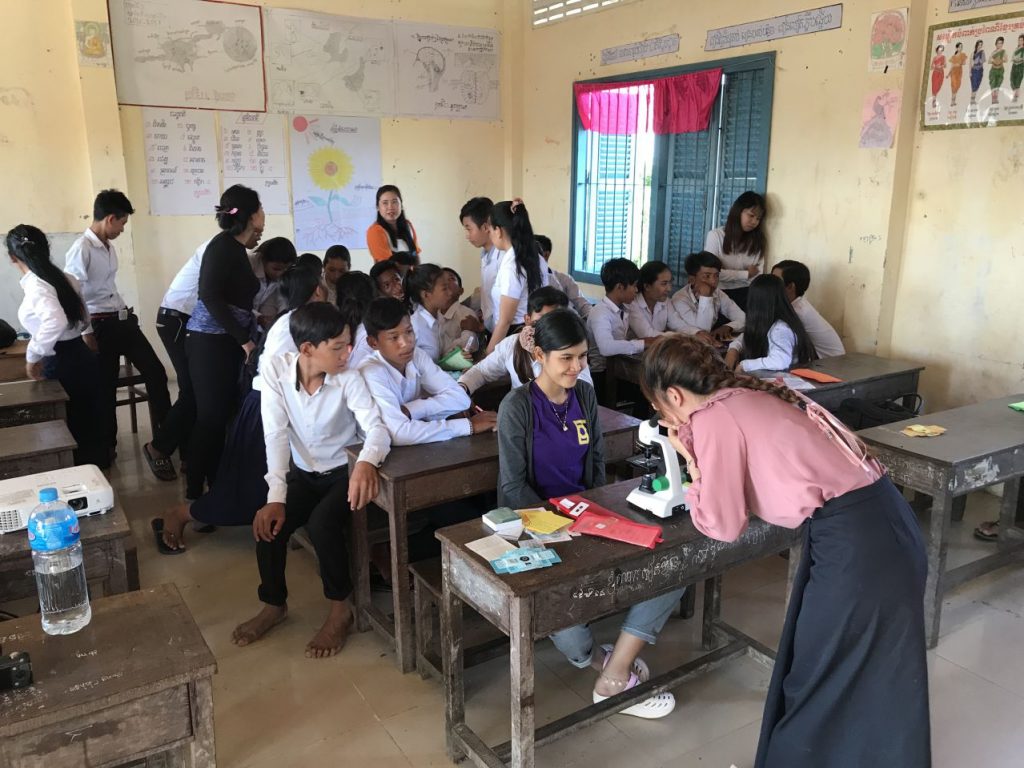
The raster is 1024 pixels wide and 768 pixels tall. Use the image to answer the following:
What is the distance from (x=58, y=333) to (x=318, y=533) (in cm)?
187

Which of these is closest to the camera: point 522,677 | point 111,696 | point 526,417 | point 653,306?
point 111,696

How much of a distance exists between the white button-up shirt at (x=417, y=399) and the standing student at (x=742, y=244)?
2.70 meters

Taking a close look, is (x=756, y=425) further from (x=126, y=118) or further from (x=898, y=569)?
(x=126, y=118)

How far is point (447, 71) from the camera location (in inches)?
275

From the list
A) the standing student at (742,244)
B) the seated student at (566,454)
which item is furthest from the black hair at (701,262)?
the seated student at (566,454)

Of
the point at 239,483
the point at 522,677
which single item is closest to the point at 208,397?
the point at 239,483

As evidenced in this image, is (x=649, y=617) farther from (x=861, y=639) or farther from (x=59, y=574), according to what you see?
(x=59, y=574)

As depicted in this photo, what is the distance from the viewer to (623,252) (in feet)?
21.8

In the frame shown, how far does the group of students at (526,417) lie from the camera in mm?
1704

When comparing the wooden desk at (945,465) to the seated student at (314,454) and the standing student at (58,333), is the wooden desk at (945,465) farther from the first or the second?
the standing student at (58,333)

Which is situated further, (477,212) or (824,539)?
(477,212)

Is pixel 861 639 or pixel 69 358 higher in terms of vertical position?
pixel 69 358

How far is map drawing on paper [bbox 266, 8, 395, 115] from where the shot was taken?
6.25m

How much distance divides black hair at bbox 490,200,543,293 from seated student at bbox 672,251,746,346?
46.7 inches
